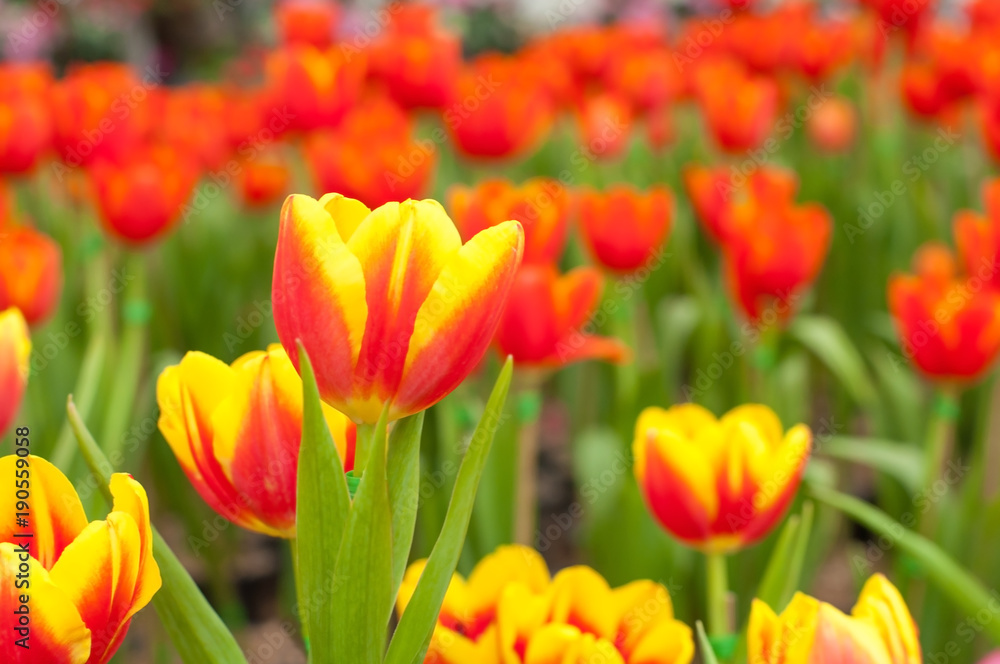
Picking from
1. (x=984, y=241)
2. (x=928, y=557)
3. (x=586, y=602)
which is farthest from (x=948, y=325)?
(x=586, y=602)

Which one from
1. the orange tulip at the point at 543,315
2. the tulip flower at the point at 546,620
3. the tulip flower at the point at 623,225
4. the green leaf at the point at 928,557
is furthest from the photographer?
the tulip flower at the point at 623,225

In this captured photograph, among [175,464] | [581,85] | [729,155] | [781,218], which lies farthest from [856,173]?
[175,464]

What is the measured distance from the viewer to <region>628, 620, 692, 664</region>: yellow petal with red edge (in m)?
0.57

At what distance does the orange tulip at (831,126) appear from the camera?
2.61 metres

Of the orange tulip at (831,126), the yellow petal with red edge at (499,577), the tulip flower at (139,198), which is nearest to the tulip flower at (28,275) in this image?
the tulip flower at (139,198)

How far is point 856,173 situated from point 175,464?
71.5 inches

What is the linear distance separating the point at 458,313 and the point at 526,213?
2.52ft

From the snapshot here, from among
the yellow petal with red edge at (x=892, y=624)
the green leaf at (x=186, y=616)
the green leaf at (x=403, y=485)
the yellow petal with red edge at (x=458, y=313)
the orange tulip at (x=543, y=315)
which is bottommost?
the orange tulip at (x=543, y=315)

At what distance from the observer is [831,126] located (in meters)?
2.61

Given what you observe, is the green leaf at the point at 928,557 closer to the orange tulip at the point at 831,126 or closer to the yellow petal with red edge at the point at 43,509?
the yellow petal with red edge at the point at 43,509

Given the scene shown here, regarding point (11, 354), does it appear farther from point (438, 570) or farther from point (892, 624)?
point (892, 624)

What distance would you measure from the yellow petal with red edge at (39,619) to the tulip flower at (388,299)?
0.14 meters

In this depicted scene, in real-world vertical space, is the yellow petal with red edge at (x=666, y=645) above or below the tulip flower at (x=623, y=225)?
above

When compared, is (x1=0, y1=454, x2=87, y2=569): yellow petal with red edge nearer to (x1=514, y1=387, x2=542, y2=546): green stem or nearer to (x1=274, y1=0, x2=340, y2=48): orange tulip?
(x1=514, y1=387, x2=542, y2=546): green stem
